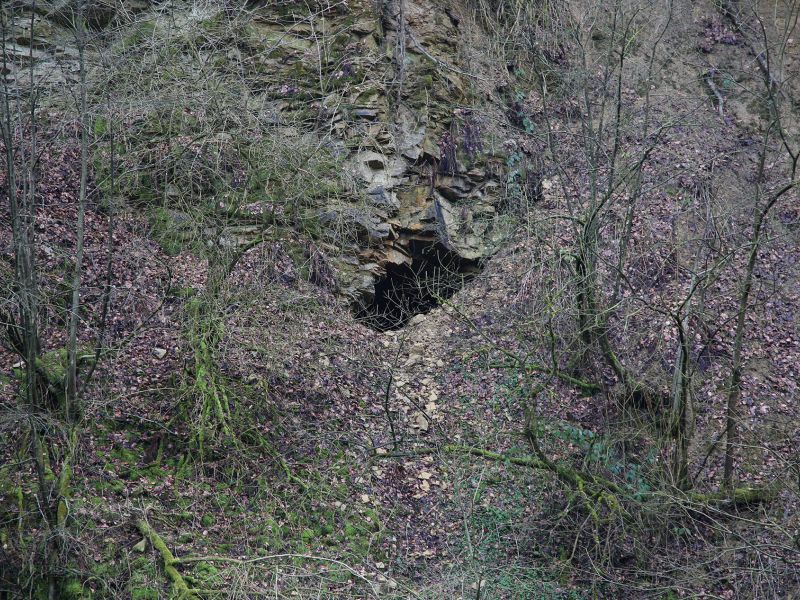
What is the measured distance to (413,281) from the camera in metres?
10.4

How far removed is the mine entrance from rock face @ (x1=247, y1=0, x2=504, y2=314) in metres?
0.08

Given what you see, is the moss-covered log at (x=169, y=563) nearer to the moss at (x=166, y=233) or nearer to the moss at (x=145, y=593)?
the moss at (x=145, y=593)

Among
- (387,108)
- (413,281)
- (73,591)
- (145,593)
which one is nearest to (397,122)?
(387,108)

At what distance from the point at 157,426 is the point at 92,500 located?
40.8 inches

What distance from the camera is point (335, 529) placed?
25.1 feet

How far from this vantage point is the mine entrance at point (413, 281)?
1012cm

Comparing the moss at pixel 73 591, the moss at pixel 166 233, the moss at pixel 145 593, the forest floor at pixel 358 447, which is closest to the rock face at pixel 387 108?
the forest floor at pixel 358 447

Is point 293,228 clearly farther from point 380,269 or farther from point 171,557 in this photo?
point 171,557

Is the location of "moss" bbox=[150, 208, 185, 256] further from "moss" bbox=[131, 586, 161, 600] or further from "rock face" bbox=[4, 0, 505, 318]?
"moss" bbox=[131, 586, 161, 600]

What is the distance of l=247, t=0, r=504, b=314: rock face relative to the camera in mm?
9820

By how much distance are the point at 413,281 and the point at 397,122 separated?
201cm

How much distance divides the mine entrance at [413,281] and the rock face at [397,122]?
0.25ft

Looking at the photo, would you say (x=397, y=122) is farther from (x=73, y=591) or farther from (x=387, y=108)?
(x=73, y=591)

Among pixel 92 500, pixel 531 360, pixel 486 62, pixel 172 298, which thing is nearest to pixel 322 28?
pixel 486 62
